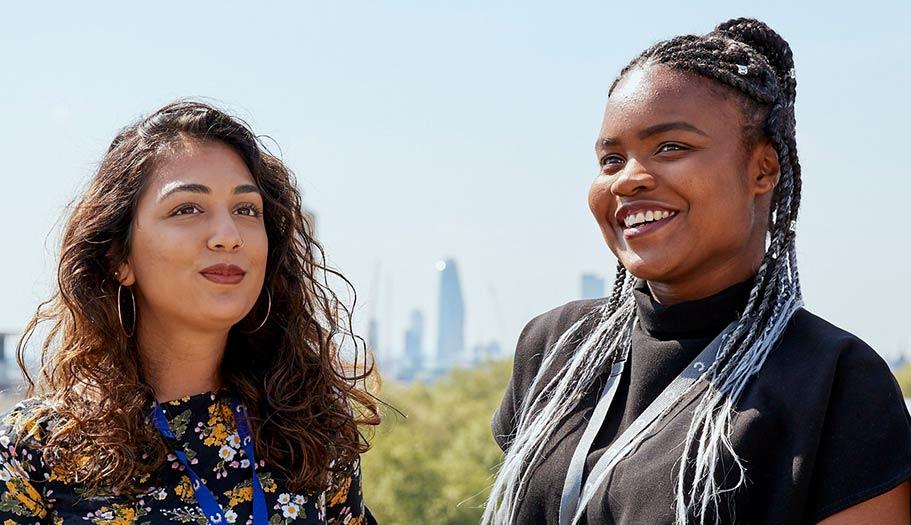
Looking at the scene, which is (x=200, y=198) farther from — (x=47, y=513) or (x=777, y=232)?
(x=777, y=232)

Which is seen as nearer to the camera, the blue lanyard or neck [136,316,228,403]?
the blue lanyard

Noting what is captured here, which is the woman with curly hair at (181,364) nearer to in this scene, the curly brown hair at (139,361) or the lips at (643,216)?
the curly brown hair at (139,361)

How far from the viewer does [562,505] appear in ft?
14.4

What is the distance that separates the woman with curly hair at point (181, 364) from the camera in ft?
14.8

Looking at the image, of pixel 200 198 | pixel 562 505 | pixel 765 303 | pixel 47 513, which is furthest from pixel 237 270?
pixel 765 303

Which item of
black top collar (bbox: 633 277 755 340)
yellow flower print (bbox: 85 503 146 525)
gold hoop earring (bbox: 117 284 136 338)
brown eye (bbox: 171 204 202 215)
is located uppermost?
brown eye (bbox: 171 204 202 215)

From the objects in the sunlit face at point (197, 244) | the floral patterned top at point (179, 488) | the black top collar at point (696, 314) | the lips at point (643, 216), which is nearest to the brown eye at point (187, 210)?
the sunlit face at point (197, 244)

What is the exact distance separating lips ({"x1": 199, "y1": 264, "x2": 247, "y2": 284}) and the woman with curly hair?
0.01m

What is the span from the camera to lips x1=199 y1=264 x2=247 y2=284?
4.61 meters

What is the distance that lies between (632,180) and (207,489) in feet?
6.19

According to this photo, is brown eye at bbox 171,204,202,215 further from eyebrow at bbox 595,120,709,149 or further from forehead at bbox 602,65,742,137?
eyebrow at bbox 595,120,709,149

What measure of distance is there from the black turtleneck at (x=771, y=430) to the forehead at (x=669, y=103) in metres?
0.60

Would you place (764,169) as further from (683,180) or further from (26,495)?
(26,495)

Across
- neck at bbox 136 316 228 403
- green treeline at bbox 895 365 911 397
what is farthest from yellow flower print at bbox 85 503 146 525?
green treeline at bbox 895 365 911 397
